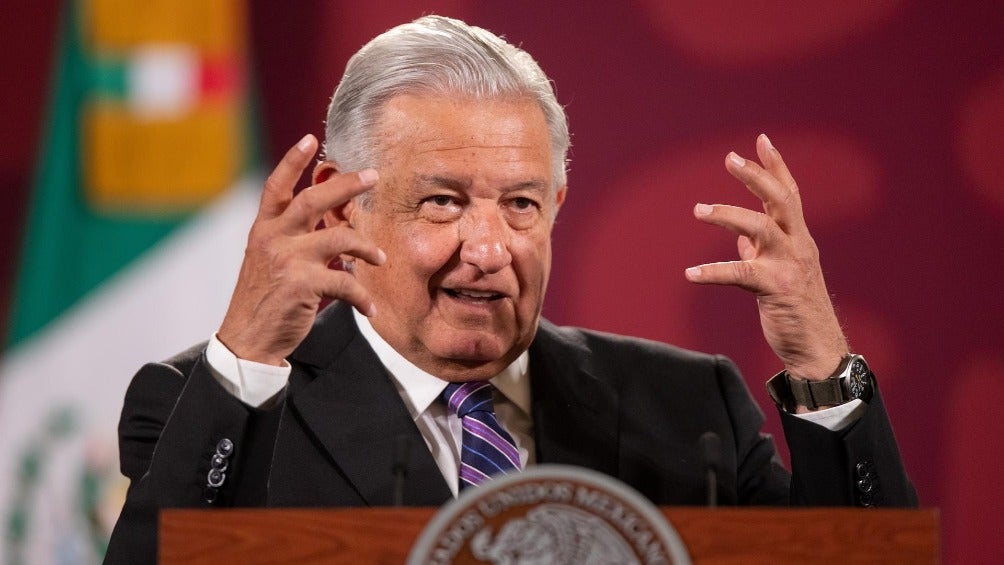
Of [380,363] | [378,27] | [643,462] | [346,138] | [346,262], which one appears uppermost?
[378,27]

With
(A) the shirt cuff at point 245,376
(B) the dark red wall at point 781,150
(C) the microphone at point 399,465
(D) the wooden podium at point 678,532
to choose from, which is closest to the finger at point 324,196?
(A) the shirt cuff at point 245,376

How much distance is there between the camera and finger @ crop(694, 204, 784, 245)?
5.19 ft

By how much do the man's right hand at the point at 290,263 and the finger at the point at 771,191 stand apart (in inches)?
20.8

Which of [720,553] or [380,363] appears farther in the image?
[380,363]

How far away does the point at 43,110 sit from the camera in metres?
3.06

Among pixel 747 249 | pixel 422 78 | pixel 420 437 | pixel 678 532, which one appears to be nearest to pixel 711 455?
pixel 678 532

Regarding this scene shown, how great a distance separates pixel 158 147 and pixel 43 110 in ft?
1.07

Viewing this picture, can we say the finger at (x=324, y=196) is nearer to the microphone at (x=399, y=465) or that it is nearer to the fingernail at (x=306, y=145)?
the fingernail at (x=306, y=145)

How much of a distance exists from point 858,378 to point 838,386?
0.03m

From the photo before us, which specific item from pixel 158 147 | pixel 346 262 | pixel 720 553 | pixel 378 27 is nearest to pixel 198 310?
pixel 158 147

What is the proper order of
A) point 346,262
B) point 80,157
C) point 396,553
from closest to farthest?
1. point 396,553
2. point 346,262
3. point 80,157

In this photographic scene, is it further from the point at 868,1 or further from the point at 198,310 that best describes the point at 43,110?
the point at 868,1

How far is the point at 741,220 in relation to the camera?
1.59 metres

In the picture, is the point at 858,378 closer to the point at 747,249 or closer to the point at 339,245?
the point at 747,249
